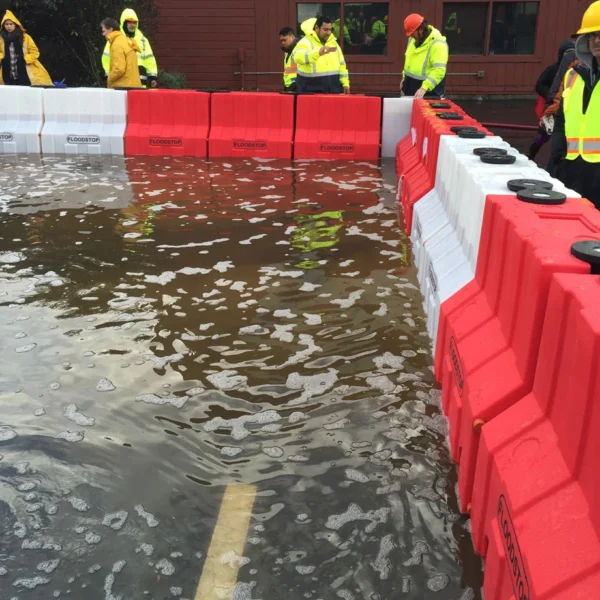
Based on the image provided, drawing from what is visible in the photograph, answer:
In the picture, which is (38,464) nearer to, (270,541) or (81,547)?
(81,547)

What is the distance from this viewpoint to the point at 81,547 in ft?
9.84

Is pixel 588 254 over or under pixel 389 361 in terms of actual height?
over

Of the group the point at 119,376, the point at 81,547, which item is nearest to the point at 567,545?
the point at 81,547

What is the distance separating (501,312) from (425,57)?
→ 8.73 metres

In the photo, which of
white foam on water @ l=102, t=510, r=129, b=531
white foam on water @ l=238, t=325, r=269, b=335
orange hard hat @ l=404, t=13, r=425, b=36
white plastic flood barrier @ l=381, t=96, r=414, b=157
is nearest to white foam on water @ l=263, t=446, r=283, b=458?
white foam on water @ l=102, t=510, r=129, b=531

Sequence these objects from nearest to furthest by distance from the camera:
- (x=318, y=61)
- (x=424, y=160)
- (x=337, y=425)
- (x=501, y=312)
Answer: (x=501, y=312) → (x=337, y=425) → (x=424, y=160) → (x=318, y=61)

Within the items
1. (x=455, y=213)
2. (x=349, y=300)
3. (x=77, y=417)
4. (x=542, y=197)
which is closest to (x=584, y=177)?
(x=455, y=213)

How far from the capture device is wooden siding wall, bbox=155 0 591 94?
20.1m

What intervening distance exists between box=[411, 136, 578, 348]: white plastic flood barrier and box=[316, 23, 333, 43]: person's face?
592 centimetres

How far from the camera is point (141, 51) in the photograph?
13.7 meters

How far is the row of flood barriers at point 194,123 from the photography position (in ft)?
37.5

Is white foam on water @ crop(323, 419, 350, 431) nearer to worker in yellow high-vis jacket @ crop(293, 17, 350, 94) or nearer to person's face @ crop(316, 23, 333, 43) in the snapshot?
person's face @ crop(316, 23, 333, 43)

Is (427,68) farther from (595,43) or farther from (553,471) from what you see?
(553,471)

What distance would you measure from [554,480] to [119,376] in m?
2.83
